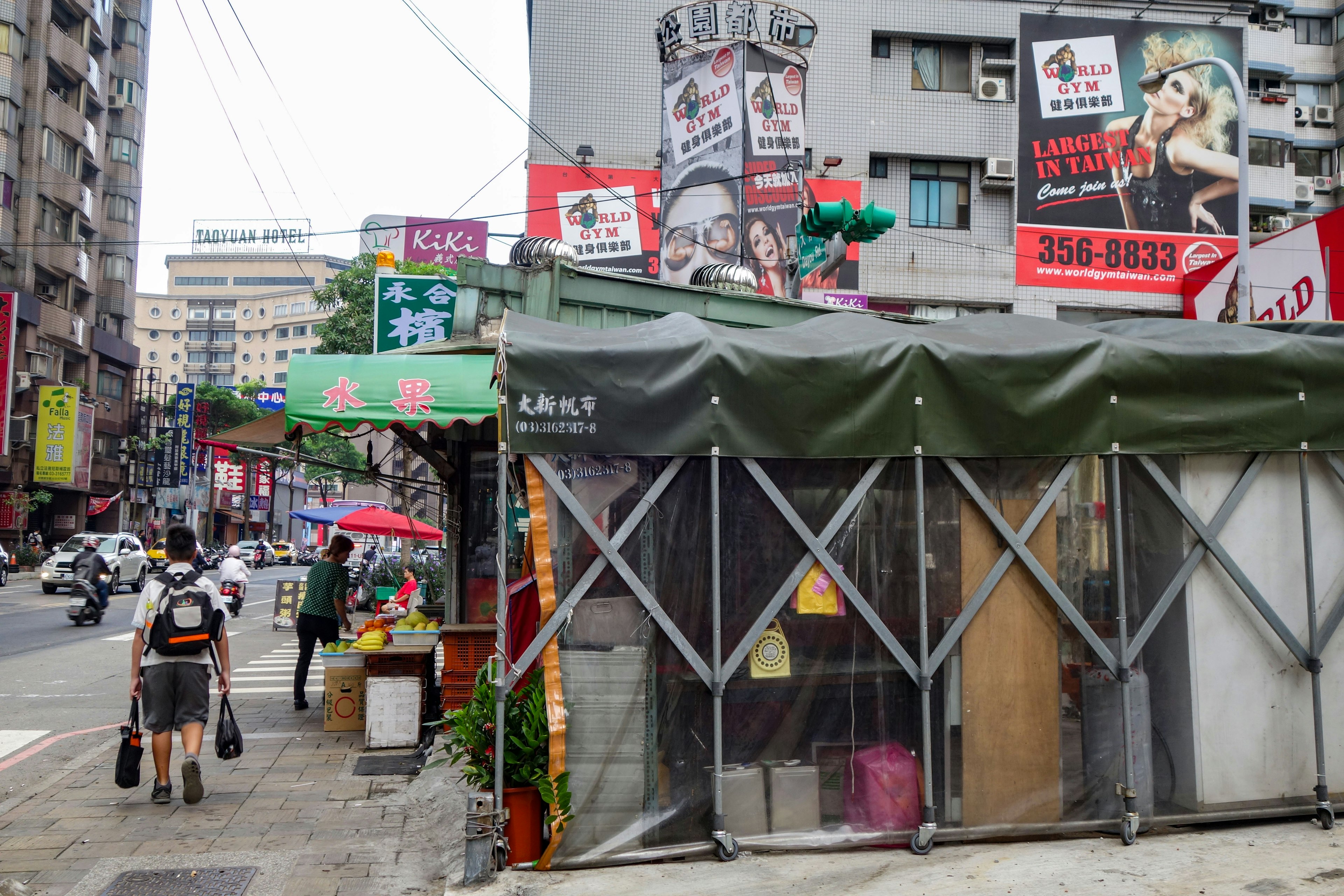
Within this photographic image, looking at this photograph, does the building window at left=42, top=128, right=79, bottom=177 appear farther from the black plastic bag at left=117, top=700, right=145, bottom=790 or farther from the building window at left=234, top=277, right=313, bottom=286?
the building window at left=234, top=277, right=313, bottom=286

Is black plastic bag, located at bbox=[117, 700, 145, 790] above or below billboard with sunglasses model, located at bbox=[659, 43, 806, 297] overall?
below

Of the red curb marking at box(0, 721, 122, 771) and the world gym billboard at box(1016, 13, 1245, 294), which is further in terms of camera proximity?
the world gym billboard at box(1016, 13, 1245, 294)

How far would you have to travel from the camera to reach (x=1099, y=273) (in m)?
23.6

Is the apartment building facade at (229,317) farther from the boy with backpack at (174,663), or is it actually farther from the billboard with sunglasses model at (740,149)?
the boy with backpack at (174,663)

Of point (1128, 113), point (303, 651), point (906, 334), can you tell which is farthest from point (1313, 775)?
point (1128, 113)

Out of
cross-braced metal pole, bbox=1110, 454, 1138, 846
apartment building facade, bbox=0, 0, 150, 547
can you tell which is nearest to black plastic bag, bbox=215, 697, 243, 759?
cross-braced metal pole, bbox=1110, 454, 1138, 846

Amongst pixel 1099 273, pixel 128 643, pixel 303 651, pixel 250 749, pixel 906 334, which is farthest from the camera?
pixel 1099 273

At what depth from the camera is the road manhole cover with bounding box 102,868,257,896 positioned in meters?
5.33

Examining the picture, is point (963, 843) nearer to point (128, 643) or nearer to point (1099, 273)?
point (128, 643)

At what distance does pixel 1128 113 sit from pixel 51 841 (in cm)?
2537

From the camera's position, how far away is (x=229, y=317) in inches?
4643

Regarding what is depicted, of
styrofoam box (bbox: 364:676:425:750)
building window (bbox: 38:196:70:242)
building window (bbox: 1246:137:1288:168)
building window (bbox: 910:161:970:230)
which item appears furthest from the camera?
building window (bbox: 38:196:70:242)

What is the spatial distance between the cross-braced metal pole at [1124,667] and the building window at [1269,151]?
3554cm

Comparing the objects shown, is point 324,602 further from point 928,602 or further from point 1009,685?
point 1009,685
